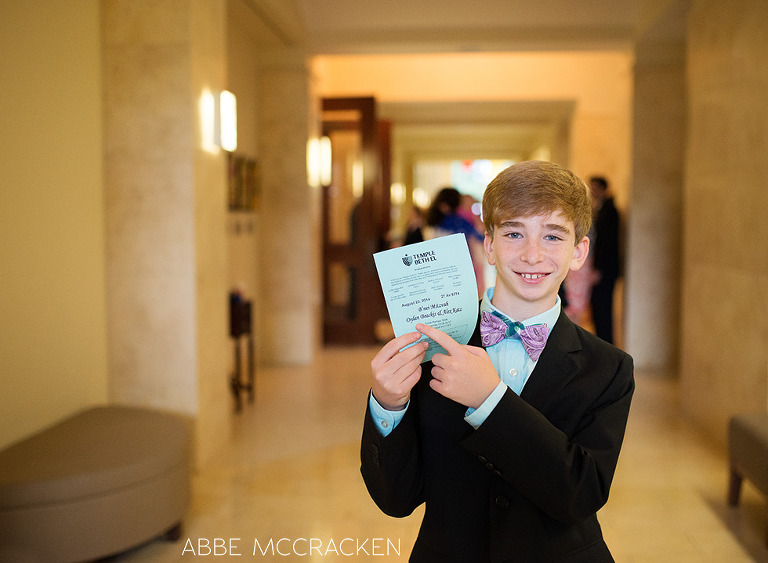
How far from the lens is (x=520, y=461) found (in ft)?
4.14

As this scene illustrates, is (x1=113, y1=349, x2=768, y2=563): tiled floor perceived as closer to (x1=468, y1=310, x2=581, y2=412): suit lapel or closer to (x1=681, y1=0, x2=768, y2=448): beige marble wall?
(x1=681, y1=0, x2=768, y2=448): beige marble wall

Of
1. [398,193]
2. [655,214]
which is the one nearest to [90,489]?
[655,214]

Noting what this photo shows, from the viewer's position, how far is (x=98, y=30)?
162 inches

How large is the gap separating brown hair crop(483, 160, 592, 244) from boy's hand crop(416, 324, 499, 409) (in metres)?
0.30

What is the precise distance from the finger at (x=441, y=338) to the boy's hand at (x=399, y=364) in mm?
21

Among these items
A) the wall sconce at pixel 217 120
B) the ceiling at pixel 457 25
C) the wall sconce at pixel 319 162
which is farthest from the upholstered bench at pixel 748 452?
the wall sconce at pixel 319 162

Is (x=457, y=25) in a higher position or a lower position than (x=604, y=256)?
higher

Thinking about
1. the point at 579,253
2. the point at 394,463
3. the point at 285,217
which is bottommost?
the point at 394,463

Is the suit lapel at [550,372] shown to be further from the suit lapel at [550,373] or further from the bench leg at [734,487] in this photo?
the bench leg at [734,487]

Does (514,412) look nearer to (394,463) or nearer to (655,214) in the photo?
(394,463)

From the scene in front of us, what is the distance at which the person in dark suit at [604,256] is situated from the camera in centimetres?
728

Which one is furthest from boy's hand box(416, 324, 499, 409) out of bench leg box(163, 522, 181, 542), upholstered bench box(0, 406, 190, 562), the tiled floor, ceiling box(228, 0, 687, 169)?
ceiling box(228, 0, 687, 169)

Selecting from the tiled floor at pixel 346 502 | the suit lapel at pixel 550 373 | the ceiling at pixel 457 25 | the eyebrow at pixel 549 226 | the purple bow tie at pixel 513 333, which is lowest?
the tiled floor at pixel 346 502

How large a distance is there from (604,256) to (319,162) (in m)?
3.37
